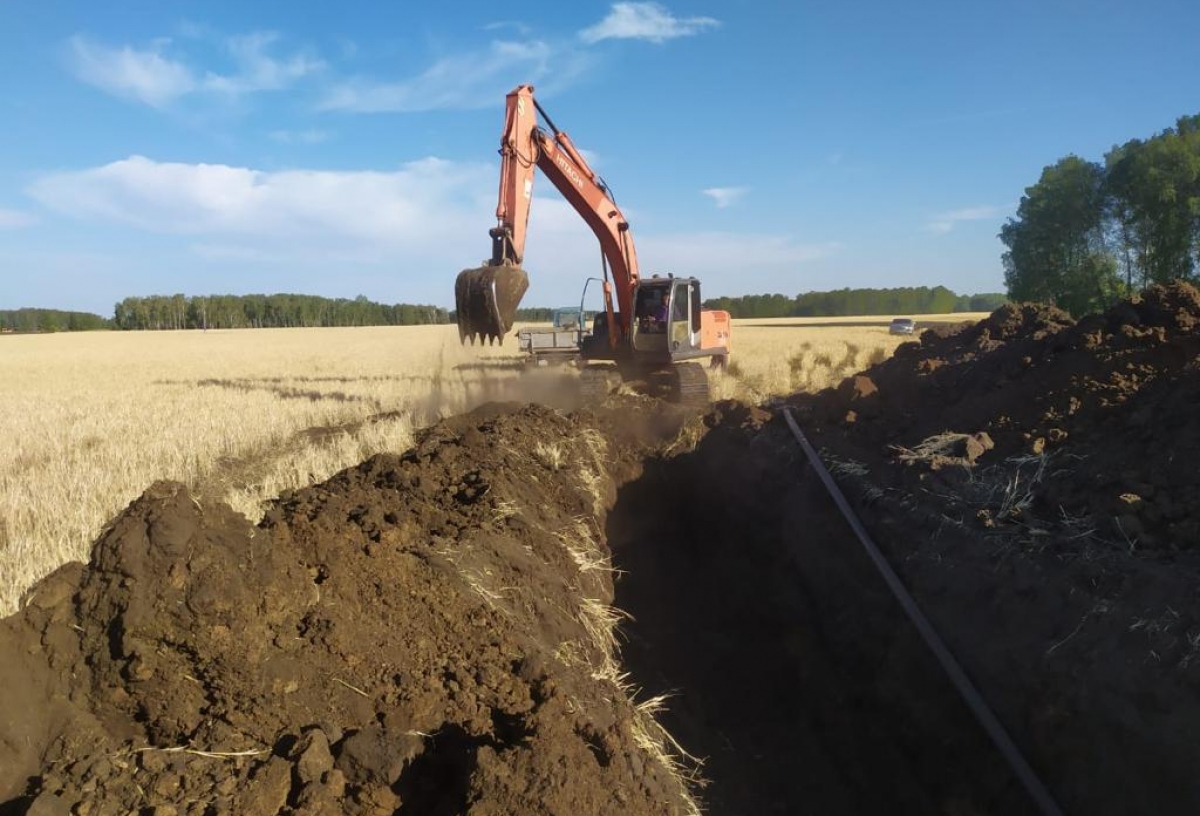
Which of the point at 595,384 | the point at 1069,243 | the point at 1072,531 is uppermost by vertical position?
the point at 1069,243

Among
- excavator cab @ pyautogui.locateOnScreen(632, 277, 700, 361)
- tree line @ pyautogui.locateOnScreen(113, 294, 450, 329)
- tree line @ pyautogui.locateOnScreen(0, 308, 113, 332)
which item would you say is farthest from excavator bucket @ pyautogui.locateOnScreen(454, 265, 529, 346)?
tree line @ pyautogui.locateOnScreen(0, 308, 113, 332)

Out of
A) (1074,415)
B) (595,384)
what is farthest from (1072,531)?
(595,384)

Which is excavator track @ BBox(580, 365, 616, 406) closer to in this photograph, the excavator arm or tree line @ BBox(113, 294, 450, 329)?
the excavator arm

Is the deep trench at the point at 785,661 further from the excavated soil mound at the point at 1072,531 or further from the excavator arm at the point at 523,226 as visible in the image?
the excavator arm at the point at 523,226

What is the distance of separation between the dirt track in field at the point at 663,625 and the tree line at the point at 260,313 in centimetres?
8969

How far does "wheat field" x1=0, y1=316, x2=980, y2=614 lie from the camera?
263 inches

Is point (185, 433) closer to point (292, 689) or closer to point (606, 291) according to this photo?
point (606, 291)

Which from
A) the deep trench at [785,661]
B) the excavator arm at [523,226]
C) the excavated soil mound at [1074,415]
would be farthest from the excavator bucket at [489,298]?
the excavated soil mound at [1074,415]

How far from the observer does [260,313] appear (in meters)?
103

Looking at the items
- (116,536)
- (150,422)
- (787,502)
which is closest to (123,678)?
A: (116,536)

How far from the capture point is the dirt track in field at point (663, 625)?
301 centimetres

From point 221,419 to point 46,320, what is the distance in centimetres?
10516

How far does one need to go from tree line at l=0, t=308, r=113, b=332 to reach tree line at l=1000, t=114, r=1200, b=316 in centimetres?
9938

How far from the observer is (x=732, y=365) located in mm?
22156
